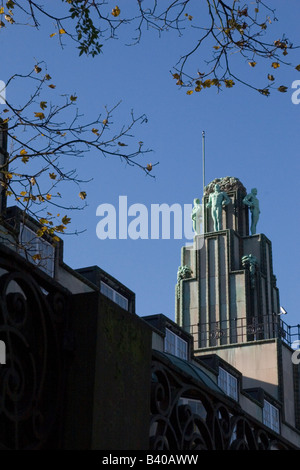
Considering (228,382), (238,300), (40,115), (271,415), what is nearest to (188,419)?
(40,115)

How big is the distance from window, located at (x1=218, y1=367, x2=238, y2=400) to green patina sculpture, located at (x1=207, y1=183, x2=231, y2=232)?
59.3ft

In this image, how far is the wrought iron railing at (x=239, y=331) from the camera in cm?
5438

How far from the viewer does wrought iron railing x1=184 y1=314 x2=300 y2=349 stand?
5438 centimetres

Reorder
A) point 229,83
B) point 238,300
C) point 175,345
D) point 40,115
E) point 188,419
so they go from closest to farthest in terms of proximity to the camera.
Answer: point 188,419
point 229,83
point 40,115
point 175,345
point 238,300

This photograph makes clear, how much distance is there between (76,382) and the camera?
4.69 metres

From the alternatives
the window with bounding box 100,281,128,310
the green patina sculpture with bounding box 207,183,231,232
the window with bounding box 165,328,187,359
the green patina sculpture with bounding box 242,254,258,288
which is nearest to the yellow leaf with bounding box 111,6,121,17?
the window with bounding box 100,281,128,310

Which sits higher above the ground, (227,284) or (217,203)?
(217,203)

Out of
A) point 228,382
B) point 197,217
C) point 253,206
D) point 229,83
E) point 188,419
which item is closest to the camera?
point 188,419

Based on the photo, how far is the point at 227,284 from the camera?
5797 centimetres

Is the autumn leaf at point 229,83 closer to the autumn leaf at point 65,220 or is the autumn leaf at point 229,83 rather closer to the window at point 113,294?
the autumn leaf at point 65,220

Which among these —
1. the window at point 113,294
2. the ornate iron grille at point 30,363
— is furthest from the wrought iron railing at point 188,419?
the window at point 113,294

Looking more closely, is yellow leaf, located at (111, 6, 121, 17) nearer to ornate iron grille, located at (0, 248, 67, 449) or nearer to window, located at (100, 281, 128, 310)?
ornate iron grille, located at (0, 248, 67, 449)

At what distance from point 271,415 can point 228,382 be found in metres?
4.48

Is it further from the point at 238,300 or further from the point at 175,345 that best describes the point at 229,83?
the point at 238,300
